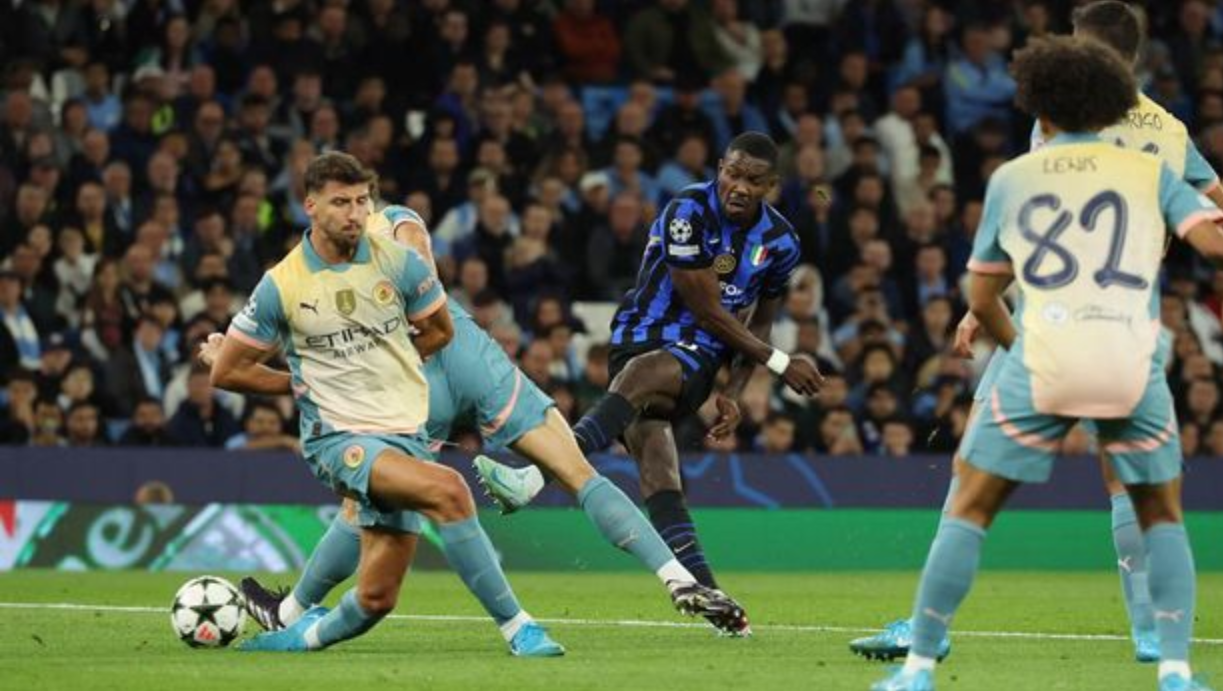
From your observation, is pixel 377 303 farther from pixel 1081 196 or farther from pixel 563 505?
pixel 563 505

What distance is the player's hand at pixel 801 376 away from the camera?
1159cm

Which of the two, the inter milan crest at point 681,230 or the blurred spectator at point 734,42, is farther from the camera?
the blurred spectator at point 734,42

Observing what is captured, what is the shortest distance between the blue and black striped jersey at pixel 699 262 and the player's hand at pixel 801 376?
47 centimetres

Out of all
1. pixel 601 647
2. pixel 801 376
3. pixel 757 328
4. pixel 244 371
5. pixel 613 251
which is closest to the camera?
pixel 244 371

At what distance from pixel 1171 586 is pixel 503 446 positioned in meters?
3.29

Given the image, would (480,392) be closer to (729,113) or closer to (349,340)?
(349,340)

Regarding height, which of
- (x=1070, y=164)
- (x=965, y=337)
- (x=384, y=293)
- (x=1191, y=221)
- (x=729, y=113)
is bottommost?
(x=729, y=113)

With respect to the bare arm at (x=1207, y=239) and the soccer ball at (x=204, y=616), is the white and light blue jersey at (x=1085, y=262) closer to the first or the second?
the bare arm at (x=1207, y=239)

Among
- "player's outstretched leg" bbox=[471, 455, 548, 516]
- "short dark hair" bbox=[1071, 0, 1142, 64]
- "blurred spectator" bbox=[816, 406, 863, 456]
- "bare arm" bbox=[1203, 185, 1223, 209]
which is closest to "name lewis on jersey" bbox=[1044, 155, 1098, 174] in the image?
"short dark hair" bbox=[1071, 0, 1142, 64]

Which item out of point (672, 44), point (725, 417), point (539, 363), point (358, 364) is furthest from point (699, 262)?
point (672, 44)

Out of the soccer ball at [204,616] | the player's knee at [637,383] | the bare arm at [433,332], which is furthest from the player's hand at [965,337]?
the soccer ball at [204,616]

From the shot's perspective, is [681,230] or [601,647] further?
[681,230]

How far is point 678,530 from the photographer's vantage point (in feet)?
37.8

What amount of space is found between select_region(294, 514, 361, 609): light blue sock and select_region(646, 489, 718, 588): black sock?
5.19ft
